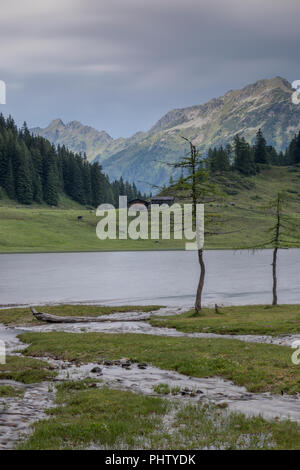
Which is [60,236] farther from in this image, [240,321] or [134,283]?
[240,321]

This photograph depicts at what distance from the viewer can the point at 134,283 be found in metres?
86.4

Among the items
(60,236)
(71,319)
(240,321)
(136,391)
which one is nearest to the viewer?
(136,391)

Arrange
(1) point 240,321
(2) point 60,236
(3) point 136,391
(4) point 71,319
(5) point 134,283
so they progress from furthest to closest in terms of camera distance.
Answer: (2) point 60,236 < (5) point 134,283 < (4) point 71,319 < (1) point 240,321 < (3) point 136,391

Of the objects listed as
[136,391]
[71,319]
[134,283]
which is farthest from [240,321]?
[134,283]

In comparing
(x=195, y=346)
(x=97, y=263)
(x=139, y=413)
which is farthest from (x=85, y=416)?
(x=97, y=263)

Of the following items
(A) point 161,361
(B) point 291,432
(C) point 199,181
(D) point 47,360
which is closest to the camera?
(B) point 291,432

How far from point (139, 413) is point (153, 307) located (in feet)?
130

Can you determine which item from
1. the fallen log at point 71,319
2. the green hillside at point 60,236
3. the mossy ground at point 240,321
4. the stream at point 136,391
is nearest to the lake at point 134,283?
the mossy ground at point 240,321

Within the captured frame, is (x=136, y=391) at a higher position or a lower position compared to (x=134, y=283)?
higher

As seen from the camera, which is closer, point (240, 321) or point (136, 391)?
point (136, 391)

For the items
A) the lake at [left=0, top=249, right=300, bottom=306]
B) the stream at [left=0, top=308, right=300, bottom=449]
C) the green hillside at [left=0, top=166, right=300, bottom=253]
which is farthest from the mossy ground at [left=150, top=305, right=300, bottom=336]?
the green hillside at [left=0, top=166, right=300, bottom=253]

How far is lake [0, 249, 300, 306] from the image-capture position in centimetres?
6644
